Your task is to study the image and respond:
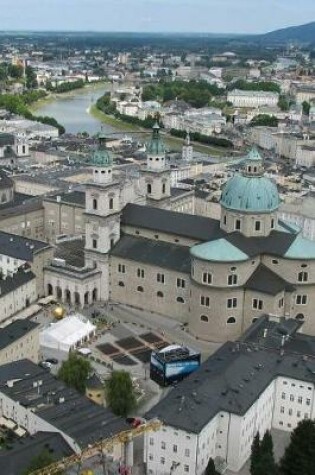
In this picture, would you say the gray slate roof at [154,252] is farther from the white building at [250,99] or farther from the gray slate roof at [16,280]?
the white building at [250,99]

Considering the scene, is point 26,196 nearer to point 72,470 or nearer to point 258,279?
point 258,279

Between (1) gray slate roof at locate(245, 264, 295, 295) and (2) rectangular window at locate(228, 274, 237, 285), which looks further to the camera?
(2) rectangular window at locate(228, 274, 237, 285)

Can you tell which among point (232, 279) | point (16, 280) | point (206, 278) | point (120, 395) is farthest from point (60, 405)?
point (16, 280)

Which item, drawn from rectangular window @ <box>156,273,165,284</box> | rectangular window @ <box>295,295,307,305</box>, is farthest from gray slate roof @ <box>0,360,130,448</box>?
rectangular window @ <box>295,295,307,305</box>

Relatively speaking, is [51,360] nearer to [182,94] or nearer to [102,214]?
[102,214]

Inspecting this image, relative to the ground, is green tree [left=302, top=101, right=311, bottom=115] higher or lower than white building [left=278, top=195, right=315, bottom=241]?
lower

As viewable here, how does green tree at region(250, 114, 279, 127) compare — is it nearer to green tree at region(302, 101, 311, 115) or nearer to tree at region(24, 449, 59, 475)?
green tree at region(302, 101, 311, 115)
